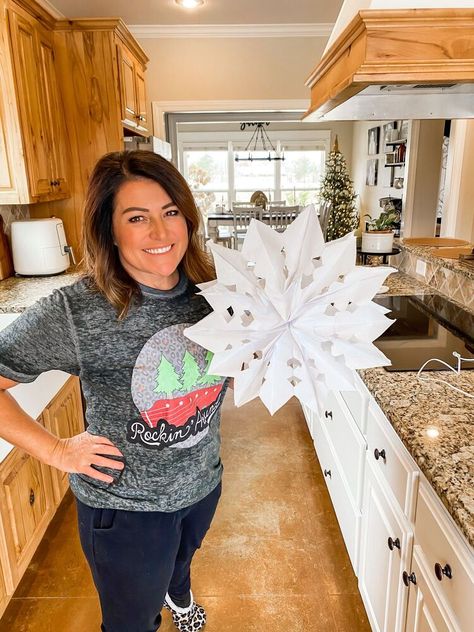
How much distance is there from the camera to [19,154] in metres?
2.36

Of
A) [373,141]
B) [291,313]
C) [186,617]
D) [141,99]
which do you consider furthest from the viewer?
[373,141]

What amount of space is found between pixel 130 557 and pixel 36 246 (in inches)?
78.6

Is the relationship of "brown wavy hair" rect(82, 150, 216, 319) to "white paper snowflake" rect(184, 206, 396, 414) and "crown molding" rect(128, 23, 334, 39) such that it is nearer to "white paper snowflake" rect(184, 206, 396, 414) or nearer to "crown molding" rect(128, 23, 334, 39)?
"white paper snowflake" rect(184, 206, 396, 414)

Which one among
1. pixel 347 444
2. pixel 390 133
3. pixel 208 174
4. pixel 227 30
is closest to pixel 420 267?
pixel 347 444

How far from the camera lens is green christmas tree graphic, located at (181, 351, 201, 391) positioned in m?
1.09

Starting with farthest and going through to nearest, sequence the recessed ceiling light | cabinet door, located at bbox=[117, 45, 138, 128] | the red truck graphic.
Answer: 1. the recessed ceiling light
2. cabinet door, located at bbox=[117, 45, 138, 128]
3. the red truck graphic

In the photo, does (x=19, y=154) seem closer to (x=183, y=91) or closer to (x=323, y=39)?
(x=183, y=91)

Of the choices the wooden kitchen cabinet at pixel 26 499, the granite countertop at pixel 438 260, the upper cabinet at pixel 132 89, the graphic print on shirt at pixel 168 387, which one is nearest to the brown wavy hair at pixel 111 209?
the graphic print on shirt at pixel 168 387

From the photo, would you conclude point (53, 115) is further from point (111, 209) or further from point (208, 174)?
point (208, 174)

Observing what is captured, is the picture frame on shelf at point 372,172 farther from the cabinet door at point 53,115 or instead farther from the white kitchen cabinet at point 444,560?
the white kitchen cabinet at point 444,560

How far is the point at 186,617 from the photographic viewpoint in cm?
168

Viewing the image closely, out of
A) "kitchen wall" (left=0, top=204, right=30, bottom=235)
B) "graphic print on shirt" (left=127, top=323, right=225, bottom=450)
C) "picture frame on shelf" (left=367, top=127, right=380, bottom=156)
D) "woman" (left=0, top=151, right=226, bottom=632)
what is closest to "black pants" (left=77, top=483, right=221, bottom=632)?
"woman" (left=0, top=151, right=226, bottom=632)

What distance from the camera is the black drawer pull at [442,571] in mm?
943

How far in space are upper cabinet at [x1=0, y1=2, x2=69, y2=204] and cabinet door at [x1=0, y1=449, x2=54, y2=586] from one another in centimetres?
127
